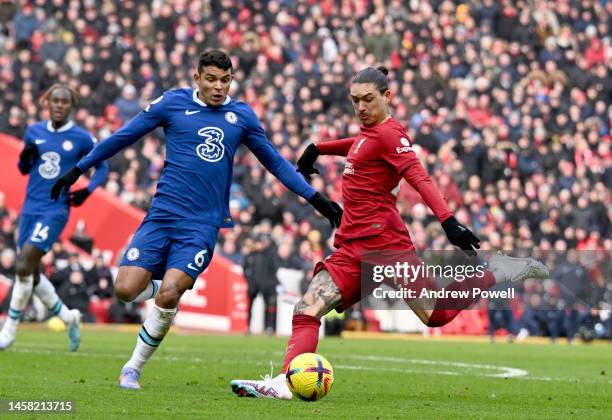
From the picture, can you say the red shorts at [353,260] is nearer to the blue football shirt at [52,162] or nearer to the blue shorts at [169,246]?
the blue shorts at [169,246]

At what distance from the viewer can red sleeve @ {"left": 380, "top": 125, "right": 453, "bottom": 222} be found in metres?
9.44

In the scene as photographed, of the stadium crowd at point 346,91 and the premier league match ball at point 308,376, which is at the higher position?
the stadium crowd at point 346,91

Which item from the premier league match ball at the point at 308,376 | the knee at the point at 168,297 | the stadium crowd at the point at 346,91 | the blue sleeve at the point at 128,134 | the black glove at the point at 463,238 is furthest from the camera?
the stadium crowd at the point at 346,91

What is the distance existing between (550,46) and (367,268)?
1011 inches

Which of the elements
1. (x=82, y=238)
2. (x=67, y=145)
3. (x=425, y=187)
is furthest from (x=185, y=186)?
(x=82, y=238)

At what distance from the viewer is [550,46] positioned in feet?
113

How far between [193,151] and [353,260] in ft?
5.05

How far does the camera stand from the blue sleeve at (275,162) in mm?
10453

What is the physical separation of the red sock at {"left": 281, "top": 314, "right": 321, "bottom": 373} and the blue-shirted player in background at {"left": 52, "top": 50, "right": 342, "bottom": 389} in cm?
85

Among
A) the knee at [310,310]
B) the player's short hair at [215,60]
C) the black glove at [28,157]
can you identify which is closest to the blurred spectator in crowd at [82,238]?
the black glove at [28,157]

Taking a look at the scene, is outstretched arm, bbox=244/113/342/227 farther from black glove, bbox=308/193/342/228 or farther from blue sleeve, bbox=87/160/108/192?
blue sleeve, bbox=87/160/108/192

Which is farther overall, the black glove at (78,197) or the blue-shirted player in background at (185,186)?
the black glove at (78,197)

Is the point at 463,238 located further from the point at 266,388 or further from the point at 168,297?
the point at 168,297

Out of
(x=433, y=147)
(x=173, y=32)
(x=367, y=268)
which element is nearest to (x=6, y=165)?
(x=173, y=32)
